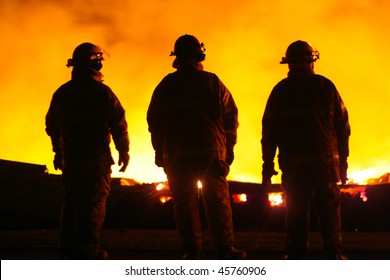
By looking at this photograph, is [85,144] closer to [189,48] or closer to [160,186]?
[189,48]

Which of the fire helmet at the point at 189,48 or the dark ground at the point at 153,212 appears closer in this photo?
the fire helmet at the point at 189,48

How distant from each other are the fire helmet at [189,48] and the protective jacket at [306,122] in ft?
3.07

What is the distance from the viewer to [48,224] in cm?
1383

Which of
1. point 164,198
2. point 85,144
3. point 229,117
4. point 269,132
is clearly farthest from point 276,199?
point 85,144

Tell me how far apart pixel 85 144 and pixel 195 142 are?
1.29 metres

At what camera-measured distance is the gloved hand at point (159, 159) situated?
5.95 m

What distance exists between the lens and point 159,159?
5.96 meters

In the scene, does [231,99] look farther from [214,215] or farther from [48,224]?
[48,224]

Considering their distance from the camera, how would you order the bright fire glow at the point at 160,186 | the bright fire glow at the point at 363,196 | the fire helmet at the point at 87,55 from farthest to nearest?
the bright fire glow at the point at 160,186, the bright fire glow at the point at 363,196, the fire helmet at the point at 87,55

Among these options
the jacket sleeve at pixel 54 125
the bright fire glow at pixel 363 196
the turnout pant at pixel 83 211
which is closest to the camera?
the turnout pant at pixel 83 211

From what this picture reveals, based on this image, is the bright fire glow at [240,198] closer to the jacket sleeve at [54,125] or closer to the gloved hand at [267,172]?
the gloved hand at [267,172]

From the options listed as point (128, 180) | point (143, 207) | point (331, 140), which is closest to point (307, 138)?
point (331, 140)

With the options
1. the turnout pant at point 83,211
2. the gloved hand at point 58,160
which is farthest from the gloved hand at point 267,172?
the gloved hand at point 58,160

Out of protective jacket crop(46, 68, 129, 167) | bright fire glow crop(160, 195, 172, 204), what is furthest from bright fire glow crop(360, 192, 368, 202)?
protective jacket crop(46, 68, 129, 167)
